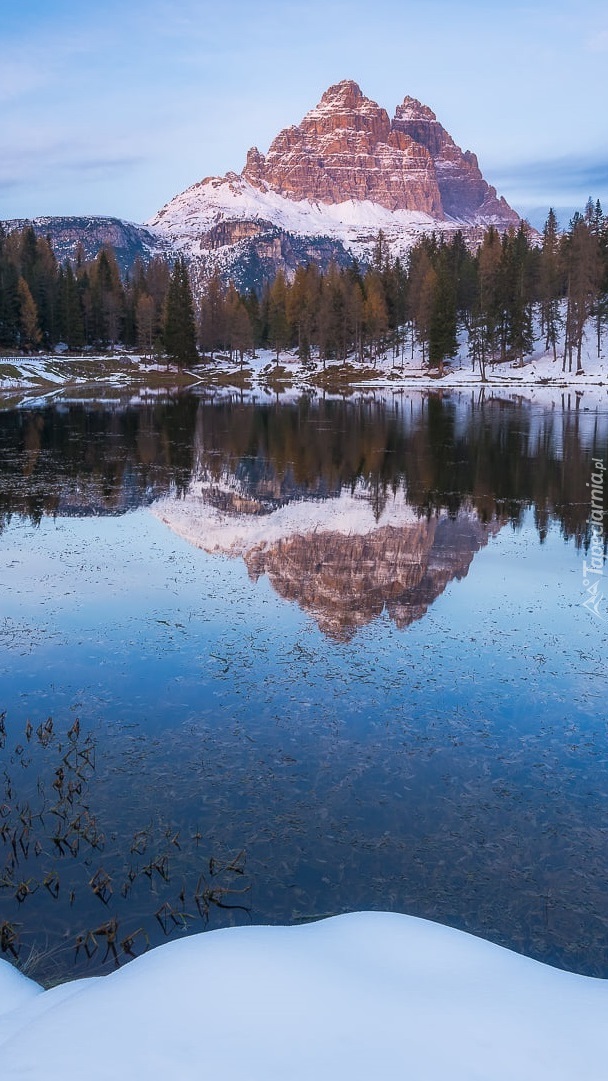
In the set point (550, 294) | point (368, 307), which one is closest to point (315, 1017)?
point (550, 294)

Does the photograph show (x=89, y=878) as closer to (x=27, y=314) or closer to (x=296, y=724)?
(x=296, y=724)

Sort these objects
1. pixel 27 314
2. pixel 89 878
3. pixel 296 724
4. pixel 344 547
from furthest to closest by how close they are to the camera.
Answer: pixel 27 314 → pixel 344 547 → pixel 296 724 → pixel 89 878

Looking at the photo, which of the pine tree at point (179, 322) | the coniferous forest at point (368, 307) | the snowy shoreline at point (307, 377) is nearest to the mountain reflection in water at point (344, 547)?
the snowy shoreline at point (307, 377)

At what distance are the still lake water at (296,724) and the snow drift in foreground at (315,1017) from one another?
2151 millimetres

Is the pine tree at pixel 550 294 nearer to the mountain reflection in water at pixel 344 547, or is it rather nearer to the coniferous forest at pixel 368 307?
the coniferous forest at pixel 368 307

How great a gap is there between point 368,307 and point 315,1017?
124 metres

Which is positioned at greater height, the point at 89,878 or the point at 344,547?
the point at 344,547

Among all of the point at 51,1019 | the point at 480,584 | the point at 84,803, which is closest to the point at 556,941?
the point at 51,1019

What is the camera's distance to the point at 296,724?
39.8 feet

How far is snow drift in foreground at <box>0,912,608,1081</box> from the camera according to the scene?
170 inches

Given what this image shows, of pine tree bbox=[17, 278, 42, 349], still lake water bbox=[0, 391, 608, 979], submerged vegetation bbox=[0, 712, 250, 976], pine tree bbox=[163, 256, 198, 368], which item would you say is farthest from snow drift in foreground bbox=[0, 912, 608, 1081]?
pine tree bbox=[17, 278, 42, 349]

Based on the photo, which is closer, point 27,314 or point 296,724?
point 296,724

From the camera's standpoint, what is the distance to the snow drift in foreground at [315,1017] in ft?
14.2

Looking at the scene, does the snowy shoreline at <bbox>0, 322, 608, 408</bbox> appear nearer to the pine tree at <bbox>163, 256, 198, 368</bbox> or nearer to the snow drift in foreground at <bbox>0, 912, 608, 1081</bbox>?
the pine tree at <bbox>163, 256, 198, 368</bbox>
